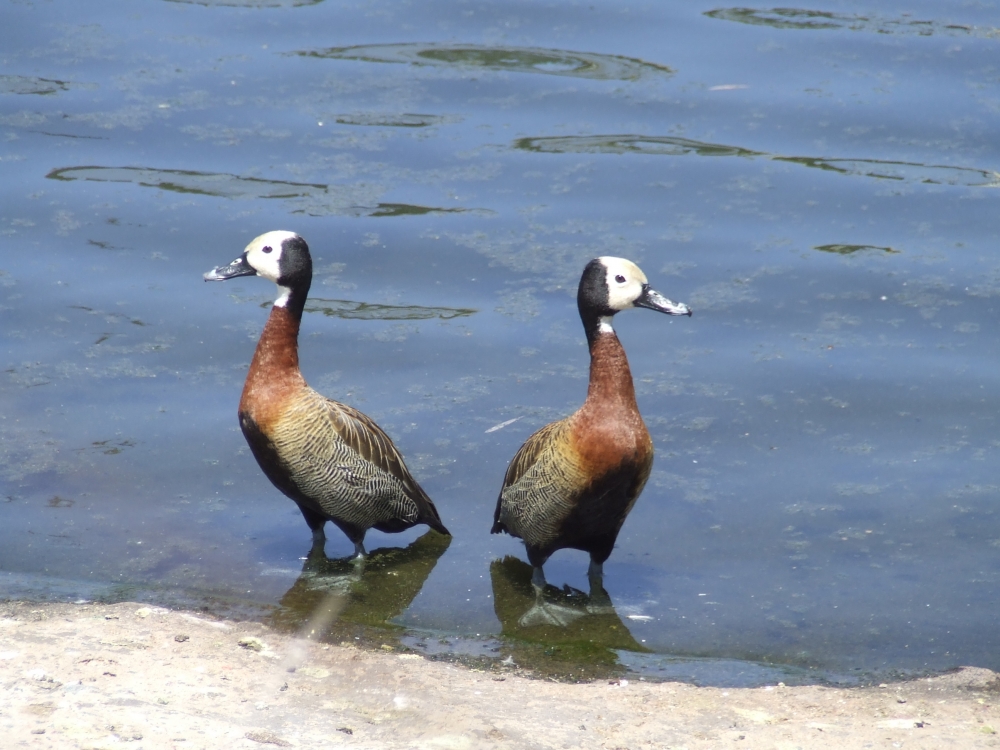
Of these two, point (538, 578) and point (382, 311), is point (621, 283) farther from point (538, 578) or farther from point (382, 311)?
point (382, 311)

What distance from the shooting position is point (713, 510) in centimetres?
728

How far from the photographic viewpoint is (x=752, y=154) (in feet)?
37.3

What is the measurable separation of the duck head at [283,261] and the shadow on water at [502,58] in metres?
6.61

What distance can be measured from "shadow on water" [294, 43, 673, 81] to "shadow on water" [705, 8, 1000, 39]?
135 cm

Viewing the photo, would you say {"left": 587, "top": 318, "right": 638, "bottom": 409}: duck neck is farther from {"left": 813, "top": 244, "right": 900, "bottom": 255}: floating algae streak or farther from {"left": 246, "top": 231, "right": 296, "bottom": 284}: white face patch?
{"left": 813, "top": 244, "right": 900, "bottom": 255}: floating algae streak

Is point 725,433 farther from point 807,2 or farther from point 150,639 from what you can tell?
point 807,2

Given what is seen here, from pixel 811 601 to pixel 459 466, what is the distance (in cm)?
Answer: 220

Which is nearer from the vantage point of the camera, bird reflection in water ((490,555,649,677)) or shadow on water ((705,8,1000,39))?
bird reflection in water ((490,555,649,677))

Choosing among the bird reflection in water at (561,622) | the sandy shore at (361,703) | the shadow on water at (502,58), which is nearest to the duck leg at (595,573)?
the bird reflection in water at (561,622)

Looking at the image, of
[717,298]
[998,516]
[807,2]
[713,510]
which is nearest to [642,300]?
[713,510]

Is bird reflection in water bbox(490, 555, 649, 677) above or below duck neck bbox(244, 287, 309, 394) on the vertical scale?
below

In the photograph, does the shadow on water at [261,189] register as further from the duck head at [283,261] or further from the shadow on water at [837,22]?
the shadow on water at [837,22]

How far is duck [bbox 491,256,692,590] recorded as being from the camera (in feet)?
19.9

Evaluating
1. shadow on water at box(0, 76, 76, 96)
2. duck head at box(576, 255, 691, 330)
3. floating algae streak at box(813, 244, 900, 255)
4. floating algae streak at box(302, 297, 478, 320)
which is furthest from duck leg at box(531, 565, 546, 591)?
shadow on water at box(0, 76, 76, 96)
